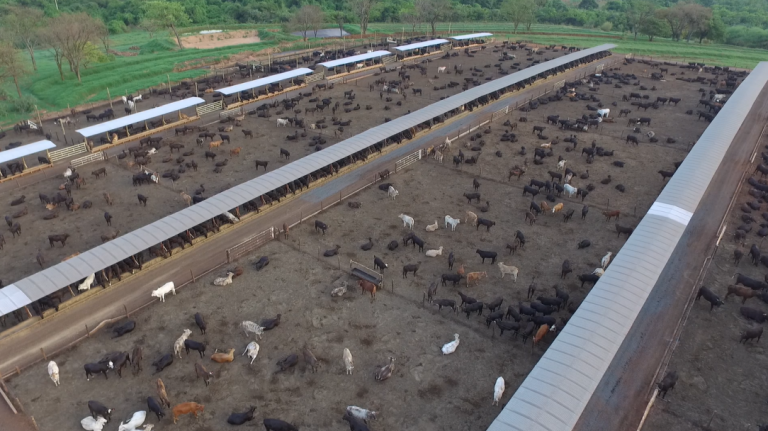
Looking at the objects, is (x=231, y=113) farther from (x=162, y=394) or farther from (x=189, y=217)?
(x=162, y=394)

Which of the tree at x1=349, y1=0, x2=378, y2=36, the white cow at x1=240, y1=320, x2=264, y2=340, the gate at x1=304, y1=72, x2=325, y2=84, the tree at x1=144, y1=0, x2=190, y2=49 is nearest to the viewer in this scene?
the white cow at x1=240, y1=320, x2=264, y2=340

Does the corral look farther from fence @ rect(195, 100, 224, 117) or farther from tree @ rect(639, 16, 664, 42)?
tree @ rect(639, 16, 664, 42)

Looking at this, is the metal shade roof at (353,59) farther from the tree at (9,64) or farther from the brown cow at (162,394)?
the brown cow at (162,394)

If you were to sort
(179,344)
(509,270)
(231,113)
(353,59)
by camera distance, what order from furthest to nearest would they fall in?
(353,59)
(231,113)
(509,270)
(179,344)

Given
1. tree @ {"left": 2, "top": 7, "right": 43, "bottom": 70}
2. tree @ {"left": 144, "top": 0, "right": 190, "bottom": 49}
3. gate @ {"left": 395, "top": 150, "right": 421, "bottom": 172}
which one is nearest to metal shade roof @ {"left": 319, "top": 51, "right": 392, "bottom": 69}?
gate @ {"left": 395, "top": 150, "right": 421, "bottom": 172}

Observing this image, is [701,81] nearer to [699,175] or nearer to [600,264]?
[699,175]

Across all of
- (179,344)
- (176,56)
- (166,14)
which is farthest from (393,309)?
(166,14)
